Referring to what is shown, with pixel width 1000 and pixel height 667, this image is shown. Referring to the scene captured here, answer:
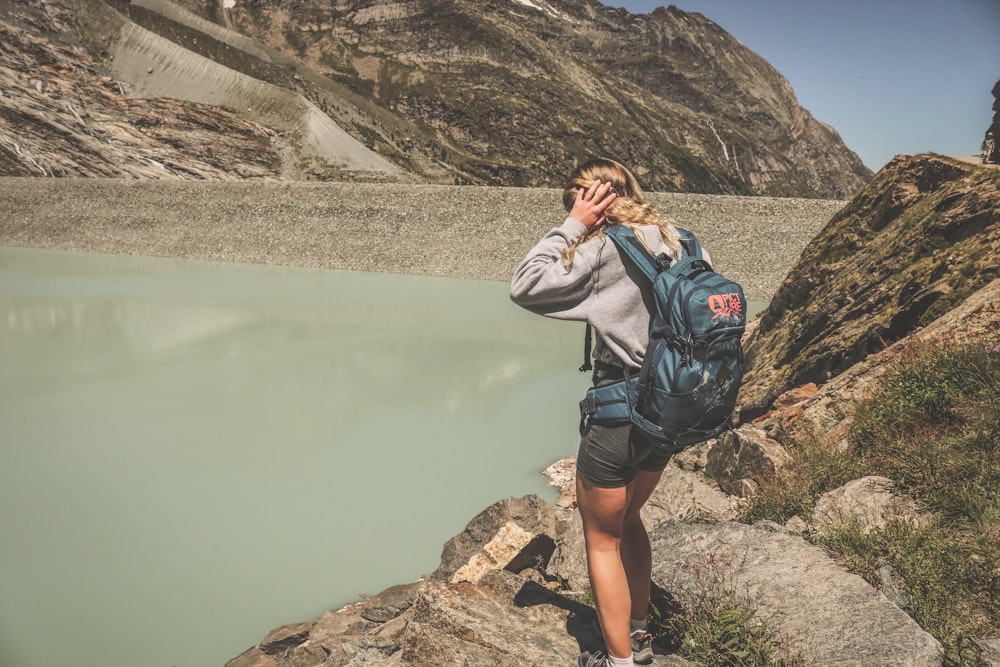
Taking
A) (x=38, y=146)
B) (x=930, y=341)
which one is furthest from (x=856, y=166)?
(x=930, y=341)

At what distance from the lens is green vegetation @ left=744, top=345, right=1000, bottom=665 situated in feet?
6.66

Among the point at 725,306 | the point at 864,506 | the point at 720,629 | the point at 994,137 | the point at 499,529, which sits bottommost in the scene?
the point at 499,529

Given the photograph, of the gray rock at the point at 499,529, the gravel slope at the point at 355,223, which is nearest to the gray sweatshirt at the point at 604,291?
the gray rock at the point at 499,529

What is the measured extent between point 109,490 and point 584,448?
4.48 meters

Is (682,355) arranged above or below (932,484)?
above

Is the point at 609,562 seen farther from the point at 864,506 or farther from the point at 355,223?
the point at 355,223

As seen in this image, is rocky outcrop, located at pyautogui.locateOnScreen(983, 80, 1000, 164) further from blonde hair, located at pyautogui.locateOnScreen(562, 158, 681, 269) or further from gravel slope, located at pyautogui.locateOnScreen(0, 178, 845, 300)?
gravel slope, located at pyautogui.locateOnScreen(0, 178, 845, 300)

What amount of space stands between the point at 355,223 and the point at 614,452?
770 inches

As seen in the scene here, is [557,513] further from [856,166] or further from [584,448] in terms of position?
[856,166]

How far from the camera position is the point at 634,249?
5.84 ft

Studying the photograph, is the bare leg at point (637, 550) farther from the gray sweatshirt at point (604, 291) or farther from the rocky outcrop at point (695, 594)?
the gray sweatshirt at point (604, 291)

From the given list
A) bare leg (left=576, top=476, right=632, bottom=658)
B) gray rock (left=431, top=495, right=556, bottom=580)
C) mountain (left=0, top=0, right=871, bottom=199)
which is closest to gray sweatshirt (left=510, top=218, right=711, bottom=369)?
bare leg (left=576, top=476, right=632, bottom=658)

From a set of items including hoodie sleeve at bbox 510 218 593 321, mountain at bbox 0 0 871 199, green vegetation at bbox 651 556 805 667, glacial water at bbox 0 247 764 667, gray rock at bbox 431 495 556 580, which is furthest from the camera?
mountain at bbox 0 0 871 199

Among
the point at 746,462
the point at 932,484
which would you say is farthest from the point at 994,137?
the point at 932,484
